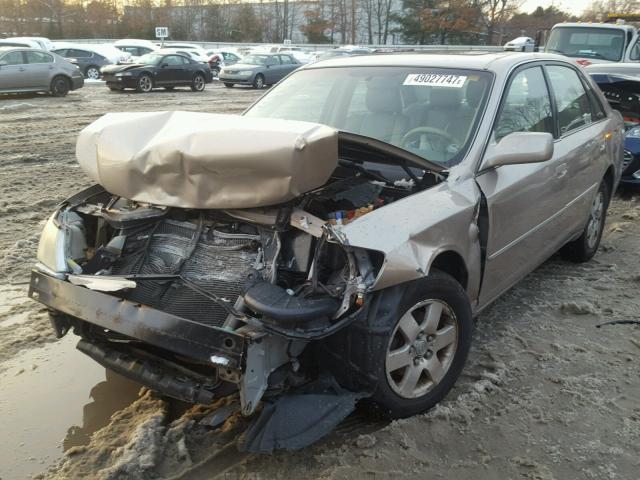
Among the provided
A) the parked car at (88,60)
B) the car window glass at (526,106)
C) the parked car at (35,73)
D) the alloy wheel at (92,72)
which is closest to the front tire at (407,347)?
the car window glass at (526,106)

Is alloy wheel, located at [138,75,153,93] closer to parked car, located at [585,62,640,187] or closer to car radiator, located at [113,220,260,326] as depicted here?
parked car, located at [585,62,640,187]

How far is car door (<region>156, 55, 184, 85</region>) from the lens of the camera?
862 inches

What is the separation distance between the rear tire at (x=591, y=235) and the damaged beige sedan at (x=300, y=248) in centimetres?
152

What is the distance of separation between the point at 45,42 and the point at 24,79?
13.1m

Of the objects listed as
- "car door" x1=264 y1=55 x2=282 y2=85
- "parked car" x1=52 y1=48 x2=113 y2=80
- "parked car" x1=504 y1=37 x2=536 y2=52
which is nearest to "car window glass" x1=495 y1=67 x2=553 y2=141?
"parked car" x1=504 y1=37 x2=536 y2=52

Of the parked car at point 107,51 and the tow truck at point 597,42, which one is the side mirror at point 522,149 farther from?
the parked car at point 107,51

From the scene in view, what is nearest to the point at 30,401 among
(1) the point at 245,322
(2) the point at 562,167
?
(1) the point at 245,322

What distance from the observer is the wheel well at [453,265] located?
10.3ft

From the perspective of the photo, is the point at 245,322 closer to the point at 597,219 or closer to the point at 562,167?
the point at 562,167

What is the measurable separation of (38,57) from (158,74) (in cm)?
463

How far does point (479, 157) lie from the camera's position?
3.42m

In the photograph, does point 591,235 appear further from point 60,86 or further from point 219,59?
point 219,59

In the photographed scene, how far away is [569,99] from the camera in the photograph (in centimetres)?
463

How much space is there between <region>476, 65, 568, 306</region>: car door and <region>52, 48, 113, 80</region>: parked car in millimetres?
25272
